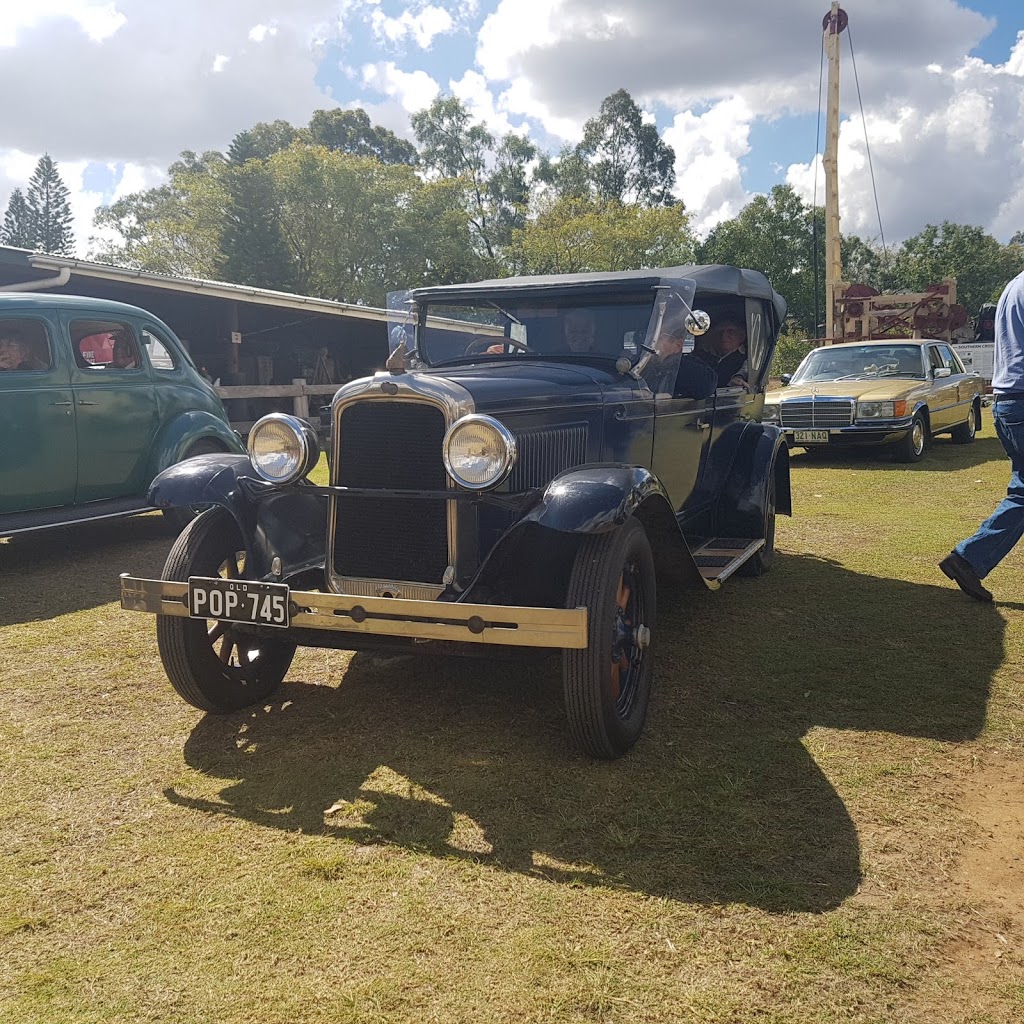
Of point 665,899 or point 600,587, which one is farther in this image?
point 600,587

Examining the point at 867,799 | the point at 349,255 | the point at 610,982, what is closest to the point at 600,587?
the point at 867,799

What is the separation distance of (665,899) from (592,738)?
0.74 meters

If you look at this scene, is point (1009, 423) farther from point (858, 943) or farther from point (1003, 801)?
point (858, 943)

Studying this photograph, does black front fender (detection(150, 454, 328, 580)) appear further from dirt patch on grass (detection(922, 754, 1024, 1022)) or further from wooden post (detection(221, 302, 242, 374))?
wooden post (detection(221, 302, 242, 374))

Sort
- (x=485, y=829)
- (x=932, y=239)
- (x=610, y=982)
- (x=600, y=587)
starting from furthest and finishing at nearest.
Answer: (x=932, y=239), (x=600, y=587), (x=485, y=829), (x=610, y=982)

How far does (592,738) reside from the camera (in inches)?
120

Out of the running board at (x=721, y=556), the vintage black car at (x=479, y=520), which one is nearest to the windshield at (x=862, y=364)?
the running board at (x=721, y=556)

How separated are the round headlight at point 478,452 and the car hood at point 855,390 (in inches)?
342

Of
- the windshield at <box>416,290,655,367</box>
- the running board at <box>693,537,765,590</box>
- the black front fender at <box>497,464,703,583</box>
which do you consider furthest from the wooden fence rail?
the black front fender at <box>497,464,703,583</box>

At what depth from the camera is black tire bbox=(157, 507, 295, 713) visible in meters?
3.43

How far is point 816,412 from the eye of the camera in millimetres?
10969

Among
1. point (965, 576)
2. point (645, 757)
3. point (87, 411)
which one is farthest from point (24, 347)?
point (965, 576)

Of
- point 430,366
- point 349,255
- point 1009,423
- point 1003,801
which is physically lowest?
point 1003,801

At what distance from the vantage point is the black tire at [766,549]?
5.58m
